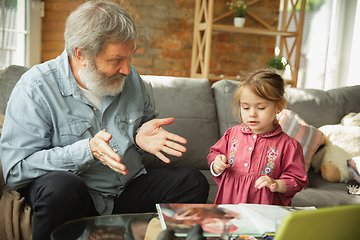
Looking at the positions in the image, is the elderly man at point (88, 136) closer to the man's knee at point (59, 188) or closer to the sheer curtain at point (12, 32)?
the man's knee at point (59, 188)

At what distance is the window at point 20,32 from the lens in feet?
8.76

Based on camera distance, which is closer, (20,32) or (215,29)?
(20,32)

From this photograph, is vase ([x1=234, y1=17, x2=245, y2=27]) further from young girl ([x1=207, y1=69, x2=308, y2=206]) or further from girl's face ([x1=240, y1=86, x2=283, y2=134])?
girl's face ([x1=240, y1=86, x2=283, y2=134])

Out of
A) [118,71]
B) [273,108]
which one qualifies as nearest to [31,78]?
[118,71]

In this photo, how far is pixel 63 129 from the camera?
1335mm

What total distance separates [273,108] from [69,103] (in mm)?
853

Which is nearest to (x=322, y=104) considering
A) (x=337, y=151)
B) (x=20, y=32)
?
(x=337, y=151)

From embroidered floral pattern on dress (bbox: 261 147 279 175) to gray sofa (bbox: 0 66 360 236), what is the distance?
43 cm

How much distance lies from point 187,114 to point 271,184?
35.5 inches

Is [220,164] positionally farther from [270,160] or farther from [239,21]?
[239,21]

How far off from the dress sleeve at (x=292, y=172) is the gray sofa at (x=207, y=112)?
16.0 inches

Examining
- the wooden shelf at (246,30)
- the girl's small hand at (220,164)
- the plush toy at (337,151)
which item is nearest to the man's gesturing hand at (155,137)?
the girl's small hand at (220,164)

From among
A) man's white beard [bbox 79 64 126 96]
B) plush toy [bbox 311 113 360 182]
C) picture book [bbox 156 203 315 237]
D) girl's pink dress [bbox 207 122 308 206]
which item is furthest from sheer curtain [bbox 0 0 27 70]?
plush toy [bbox 311 113 360 182]

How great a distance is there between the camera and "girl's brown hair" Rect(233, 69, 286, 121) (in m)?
1.40
